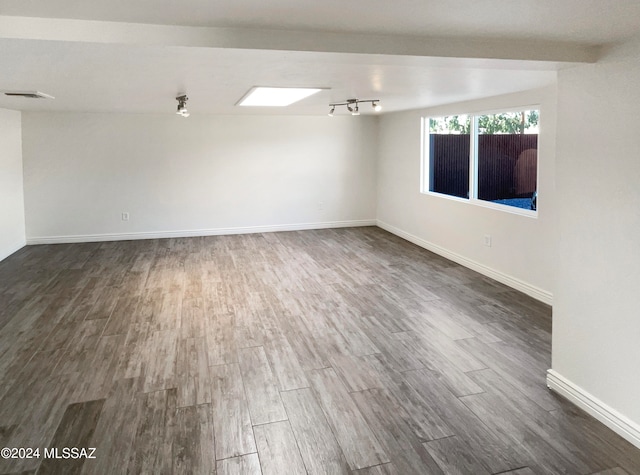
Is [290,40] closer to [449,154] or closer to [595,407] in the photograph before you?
[595,407]

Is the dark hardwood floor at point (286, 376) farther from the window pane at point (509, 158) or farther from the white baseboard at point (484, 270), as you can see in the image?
the window pane at point (509, 158)

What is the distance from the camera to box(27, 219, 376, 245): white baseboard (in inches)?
288

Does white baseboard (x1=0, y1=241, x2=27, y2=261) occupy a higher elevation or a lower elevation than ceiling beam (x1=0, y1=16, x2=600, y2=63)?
lower

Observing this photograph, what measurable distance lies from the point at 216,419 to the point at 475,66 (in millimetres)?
2438

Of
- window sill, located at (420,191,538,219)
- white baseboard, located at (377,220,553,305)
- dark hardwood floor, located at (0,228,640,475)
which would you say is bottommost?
dark hardwood floor, located at (0,228,640,475)

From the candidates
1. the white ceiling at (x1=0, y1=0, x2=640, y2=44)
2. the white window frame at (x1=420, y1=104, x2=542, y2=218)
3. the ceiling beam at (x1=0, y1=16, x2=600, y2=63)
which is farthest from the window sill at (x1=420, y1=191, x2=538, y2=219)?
the white ceiling at (x1=0, y1=0, x2=640, y2=44)

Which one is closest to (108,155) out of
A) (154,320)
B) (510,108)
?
(154,320)

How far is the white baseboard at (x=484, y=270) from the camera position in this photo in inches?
180

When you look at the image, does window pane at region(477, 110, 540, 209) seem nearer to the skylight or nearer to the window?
the window

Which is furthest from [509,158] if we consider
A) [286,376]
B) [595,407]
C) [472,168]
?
[286,376]

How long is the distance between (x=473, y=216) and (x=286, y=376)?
3562 millimetres

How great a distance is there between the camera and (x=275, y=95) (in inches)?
187

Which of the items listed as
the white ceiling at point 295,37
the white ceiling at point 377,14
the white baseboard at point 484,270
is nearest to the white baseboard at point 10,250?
the white ceiling at point 295,37

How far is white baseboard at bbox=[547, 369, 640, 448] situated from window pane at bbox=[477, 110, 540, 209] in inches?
100
